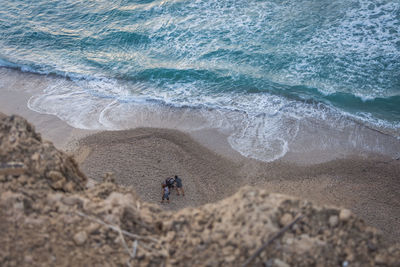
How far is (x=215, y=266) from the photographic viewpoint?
441 centimetres

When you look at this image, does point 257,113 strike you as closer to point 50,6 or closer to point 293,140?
point 293,140

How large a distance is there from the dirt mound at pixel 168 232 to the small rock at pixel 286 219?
1 centimetres

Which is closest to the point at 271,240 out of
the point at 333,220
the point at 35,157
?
the point at 333,220

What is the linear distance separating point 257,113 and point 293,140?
6.69ft

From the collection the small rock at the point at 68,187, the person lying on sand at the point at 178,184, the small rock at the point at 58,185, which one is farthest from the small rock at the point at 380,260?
the person lying on sand at the point at 178,184

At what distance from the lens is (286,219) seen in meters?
4.68

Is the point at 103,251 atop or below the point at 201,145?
atop

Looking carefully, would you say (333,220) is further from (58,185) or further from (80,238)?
(58,185)

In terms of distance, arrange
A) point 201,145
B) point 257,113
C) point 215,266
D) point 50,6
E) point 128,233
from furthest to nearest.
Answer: point 50,6 < point 257,113 < point 201,145 < point 128,233 < point 215,266

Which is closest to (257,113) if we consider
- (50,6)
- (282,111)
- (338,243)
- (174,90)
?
(282,111)

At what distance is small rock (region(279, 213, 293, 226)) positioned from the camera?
4.66 metres

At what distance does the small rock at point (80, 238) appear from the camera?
15.2 ft

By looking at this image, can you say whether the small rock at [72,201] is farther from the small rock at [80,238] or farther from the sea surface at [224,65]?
the sea surface at [224,65]

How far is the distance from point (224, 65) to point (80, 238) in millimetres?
12482
